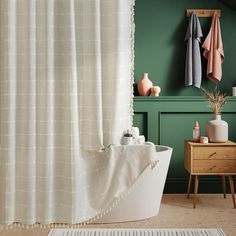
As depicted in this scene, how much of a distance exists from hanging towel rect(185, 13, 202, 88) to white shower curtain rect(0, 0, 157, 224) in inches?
53.6

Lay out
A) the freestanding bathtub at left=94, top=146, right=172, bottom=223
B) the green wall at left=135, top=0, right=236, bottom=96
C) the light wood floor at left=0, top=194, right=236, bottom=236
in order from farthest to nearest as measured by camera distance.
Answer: the green wall at left=135, top=0, right=236, bottom=96, the freestanding bathtub at left=94, top=146, right=172, bottom=223, the light wood floor at left=0, top=194, right=236, bottom=236

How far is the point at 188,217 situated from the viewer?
3.30 metres

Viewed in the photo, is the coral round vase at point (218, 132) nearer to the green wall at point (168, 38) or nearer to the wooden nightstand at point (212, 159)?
the wooden nightstand at point (212, 159)

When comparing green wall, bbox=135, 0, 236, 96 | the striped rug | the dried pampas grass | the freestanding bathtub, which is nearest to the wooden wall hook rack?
green wall, bbox=135, 0, 236, 96

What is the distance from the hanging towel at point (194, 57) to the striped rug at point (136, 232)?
166cm

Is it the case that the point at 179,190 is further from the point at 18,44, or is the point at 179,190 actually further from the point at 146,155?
the point at 18,44

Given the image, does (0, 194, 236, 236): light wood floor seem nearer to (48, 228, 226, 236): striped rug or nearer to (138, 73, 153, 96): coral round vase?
(48, 228, 226, 236): striped rug

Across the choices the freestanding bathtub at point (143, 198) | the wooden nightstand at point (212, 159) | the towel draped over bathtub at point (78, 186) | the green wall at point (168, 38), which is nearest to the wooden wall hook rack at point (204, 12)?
the green wall at point (168, 38)

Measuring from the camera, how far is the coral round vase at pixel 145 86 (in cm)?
416

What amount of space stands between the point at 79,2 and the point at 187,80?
5.28 feet

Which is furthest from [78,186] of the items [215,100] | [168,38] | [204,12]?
[204,12]

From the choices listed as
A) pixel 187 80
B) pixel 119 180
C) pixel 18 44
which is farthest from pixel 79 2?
pixel 187 80

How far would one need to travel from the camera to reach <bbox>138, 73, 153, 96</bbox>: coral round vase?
4164 millimetres

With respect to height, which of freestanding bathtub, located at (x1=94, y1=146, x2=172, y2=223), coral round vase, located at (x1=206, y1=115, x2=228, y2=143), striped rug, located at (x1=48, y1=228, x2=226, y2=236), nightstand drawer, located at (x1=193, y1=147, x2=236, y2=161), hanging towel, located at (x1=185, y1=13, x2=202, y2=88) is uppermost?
hanging towel, located at (x1=185, y1=13, x2=202, y2=88)
